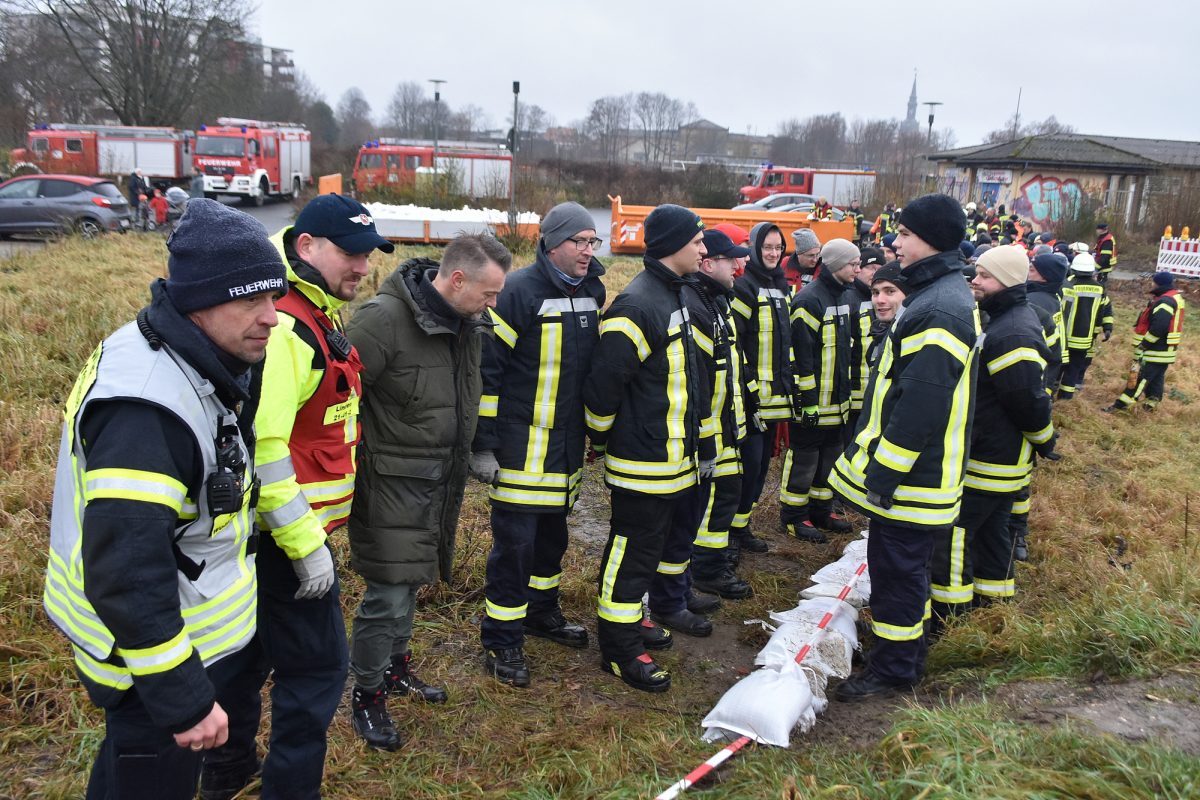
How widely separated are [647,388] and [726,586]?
1689 mm

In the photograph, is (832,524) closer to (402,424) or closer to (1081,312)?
(402,424)

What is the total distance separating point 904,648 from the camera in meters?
3.78

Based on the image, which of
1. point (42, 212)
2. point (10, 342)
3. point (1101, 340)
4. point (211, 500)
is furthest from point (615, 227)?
point (211, 500)

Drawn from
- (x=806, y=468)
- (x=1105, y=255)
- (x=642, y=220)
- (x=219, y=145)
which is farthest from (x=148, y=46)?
(x=806, y=468)

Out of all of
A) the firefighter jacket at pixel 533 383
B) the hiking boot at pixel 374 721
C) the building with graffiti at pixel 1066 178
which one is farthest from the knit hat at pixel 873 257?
the building with graffiti at pixel 1066 178

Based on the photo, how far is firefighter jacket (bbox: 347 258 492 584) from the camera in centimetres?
305

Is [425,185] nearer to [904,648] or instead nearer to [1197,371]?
[1197,371]

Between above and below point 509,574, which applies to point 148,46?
above

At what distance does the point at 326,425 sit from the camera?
2.71m

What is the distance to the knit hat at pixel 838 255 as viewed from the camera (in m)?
5.63

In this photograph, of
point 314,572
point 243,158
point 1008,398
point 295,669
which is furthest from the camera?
point 243,158

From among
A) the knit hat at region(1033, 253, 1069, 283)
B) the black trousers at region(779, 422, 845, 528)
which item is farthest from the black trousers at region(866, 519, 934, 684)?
the knit hat at region(1033, 253, 1069, 283)

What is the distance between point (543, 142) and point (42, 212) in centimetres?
6194

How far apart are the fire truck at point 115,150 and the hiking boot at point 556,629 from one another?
2932 centimetres
